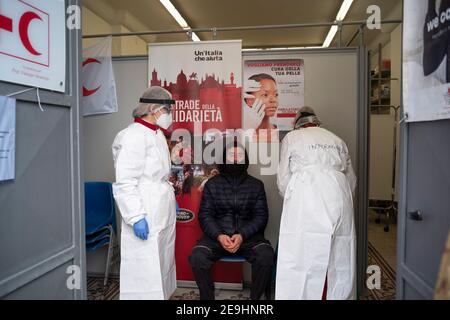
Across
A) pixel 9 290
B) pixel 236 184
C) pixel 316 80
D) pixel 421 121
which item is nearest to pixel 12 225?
pixel 9 290

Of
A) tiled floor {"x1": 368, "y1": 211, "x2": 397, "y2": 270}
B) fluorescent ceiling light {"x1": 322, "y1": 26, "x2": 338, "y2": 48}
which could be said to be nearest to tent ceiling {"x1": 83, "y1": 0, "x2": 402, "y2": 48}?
fluorescent ceiling light {"x1": 322, "y1": 26, "x2": 338, "y2": 48}

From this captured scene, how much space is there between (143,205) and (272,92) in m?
1.42

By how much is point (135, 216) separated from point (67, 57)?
97cm

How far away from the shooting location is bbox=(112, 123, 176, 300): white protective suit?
1908 mm

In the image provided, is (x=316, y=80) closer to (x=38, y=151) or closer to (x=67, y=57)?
(x=67, y=57)

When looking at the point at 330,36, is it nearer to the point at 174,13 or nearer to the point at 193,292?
the point at 174,13

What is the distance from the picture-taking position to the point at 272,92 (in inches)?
105

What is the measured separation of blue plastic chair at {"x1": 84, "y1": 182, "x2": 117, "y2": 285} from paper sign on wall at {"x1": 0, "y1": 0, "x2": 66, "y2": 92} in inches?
67.8

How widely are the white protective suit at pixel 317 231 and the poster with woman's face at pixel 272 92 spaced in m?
0.54

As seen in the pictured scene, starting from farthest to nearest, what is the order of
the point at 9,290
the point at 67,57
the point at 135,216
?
1. the point at 135,216
2. the point at 67,57
3. the point at 9,290

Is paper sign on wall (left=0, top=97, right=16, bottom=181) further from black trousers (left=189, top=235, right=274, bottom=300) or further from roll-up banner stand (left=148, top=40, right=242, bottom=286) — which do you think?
roll-up banner stand (left=148, top=40, right=242, bottom=286)

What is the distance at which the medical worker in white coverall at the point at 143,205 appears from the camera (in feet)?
6.26

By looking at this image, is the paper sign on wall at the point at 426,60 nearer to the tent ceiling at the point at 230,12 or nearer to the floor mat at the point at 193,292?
the floor mat at the point at 193,292

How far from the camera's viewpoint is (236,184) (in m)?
2.56
